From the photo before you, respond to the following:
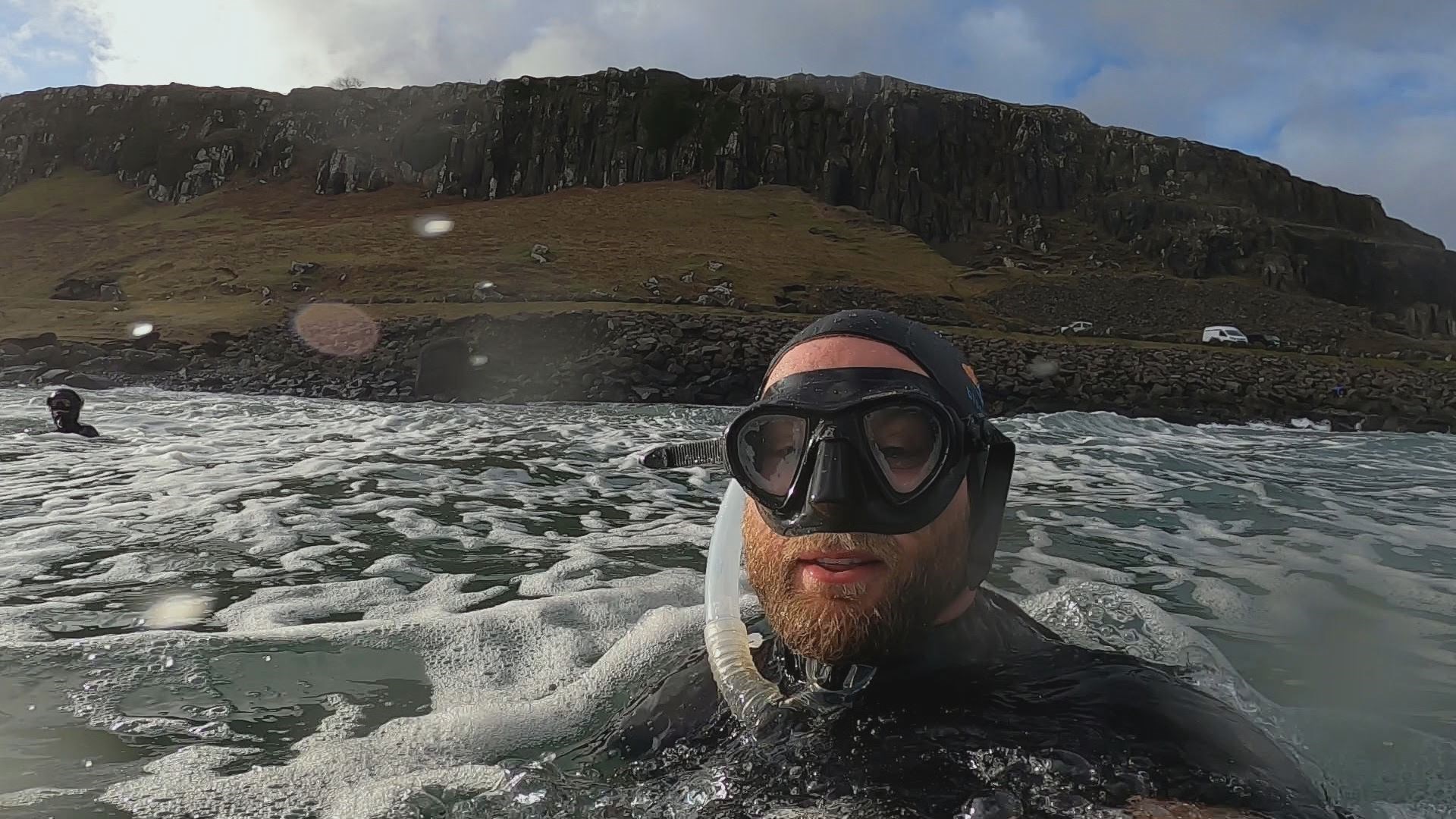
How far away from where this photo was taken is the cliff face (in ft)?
178

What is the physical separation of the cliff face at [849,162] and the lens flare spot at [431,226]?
10454 mm

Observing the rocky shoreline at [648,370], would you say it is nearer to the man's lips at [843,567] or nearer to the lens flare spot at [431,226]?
the man's lips at [843,567]

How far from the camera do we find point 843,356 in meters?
2.18

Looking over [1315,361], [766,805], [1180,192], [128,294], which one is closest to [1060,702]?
[766,805]

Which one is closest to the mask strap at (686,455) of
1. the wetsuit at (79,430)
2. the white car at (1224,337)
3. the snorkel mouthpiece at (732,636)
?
the snorkel mouthpiece at (732,636)

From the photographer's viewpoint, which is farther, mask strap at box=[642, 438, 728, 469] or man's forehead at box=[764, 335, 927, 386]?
mask strap at box=[642, 438, 728, 469]

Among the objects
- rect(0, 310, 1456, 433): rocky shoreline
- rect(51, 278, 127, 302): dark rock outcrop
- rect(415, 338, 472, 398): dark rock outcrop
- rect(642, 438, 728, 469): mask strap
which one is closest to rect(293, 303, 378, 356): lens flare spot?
rect(0, 310, 1456, 433): rocky shoreline

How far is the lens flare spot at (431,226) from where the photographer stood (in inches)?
1784

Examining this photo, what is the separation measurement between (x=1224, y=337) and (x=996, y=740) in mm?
33799

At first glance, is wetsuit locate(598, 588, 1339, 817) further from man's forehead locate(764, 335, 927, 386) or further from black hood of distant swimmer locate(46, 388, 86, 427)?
black hood of distant swimmer locate(46, 388, 86, 427)

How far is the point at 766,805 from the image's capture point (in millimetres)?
1960

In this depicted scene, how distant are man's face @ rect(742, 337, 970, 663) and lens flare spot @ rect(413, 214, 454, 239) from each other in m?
45.6

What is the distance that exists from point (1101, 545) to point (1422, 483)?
6629 millimetres

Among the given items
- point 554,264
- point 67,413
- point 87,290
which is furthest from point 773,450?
point 87,290
